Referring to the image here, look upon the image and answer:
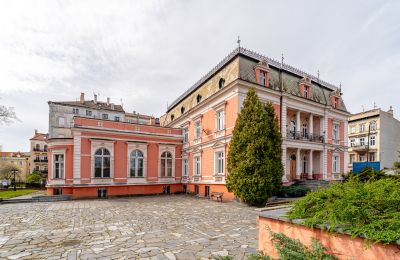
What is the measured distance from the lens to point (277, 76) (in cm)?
1967

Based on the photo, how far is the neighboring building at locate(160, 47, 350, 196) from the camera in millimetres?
17766

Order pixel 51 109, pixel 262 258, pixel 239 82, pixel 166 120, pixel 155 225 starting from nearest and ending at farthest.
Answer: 1. pixel 262 258
2. pixel 155 225
3. pixel 239 82
4. pixel 166 120
5. pixel 51 109

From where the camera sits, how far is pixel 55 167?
20.5 meters

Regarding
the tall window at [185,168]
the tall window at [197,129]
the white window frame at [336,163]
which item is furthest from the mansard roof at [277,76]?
the tall window at [185,168]

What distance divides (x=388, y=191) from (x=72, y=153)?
22.1 meters

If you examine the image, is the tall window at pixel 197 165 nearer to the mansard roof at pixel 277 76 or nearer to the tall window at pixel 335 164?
the mansard roof at pixel 277 76

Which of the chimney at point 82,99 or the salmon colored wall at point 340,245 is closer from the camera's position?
the salmon colored wall at point 340,245

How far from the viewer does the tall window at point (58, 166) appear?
2038cm

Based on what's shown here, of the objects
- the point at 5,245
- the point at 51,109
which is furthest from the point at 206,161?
the point at 51,109

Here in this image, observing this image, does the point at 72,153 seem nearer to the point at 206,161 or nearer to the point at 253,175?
the point at 206,161

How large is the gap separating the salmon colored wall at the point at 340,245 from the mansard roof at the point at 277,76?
13851mm

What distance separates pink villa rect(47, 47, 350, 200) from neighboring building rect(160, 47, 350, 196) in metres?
0.08

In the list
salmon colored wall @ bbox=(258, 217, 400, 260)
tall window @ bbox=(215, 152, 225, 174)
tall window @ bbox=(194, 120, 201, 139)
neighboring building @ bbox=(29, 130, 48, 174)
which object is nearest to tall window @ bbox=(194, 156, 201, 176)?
tall window @ bbox=(194, 120, 201, 139)

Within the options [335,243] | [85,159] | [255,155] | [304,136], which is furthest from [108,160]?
[335,243]
